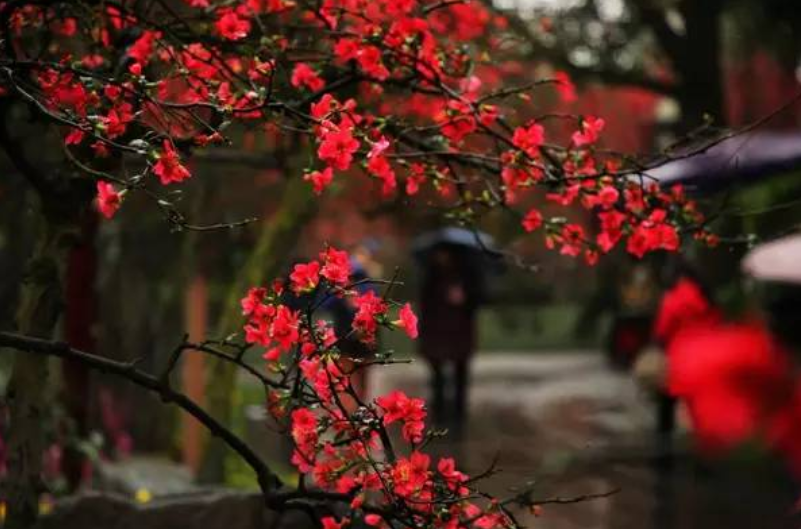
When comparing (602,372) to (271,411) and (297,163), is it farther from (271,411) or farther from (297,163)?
(271,411)

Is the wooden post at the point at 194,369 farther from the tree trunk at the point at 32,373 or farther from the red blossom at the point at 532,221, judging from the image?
the red blossom at the point at 532,221

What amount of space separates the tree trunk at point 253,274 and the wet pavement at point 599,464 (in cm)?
207

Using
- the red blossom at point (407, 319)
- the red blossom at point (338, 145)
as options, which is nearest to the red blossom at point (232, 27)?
the red blossom at point (338, 145)

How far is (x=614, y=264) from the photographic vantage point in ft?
69.7

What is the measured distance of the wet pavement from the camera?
866 centimetres

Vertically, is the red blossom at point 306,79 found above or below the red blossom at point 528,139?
above

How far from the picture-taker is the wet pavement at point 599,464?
8656 millimetres

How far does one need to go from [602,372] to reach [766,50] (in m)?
5.89

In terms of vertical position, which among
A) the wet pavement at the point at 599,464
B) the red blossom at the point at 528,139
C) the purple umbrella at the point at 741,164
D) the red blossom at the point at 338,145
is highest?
the purple umbrella at the point at 741,164

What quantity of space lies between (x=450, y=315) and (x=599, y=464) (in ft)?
11.4

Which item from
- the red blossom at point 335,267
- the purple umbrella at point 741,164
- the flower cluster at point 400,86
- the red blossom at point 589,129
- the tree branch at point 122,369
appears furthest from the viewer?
the purple umbrella at point 741,164

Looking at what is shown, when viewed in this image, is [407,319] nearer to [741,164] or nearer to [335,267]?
[335,267]

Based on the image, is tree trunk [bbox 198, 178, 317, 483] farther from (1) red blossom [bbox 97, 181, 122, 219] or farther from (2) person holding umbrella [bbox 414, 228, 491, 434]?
(1) red blossom [bbox 97, 181, 122, 219]

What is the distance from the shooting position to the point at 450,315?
1375 centimetres
